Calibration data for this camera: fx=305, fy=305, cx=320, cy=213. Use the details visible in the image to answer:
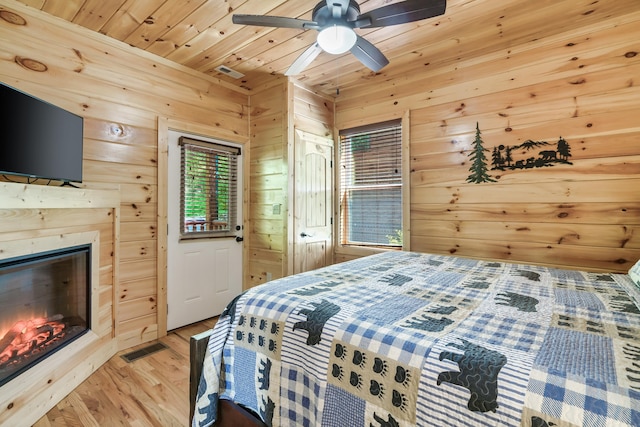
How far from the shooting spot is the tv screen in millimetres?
1698

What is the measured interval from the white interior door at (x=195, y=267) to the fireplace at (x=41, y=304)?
30.8 inches

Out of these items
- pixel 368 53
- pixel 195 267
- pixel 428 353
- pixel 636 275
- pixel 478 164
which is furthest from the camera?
pixel 195 267

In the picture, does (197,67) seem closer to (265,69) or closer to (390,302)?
(265,69)

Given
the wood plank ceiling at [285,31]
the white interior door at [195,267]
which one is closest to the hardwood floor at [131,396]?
the white interior door at [195,267]

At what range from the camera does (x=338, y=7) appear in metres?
1.69

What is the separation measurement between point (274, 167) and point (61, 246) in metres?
1.97

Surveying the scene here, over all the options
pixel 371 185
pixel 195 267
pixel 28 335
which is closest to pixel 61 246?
pixel 28 335

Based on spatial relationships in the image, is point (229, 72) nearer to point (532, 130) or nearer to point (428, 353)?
point (532, 130)

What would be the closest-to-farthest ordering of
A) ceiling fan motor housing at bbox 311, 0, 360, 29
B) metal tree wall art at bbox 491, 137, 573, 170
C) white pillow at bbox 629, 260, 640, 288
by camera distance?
white pillow at bbox 629, 260, 640, 288 < ceiling fan motor housing at bbox 311, 0, 360, 29 < metal tree wall art at bbox 491, 137, 573, 170

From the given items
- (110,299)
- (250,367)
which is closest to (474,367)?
(250,367)

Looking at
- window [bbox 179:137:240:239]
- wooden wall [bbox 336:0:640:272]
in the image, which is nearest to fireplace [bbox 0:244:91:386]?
window [bbox 179:137:240:239]

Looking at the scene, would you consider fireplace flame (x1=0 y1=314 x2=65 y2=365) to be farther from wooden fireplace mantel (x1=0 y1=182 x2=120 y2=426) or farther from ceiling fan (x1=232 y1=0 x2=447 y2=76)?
ceiling fan (x1=232 y1=0 x2=447 y2=76)

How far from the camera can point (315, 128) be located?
11.8ft

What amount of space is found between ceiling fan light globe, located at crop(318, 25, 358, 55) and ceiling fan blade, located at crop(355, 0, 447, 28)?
0.08 m
